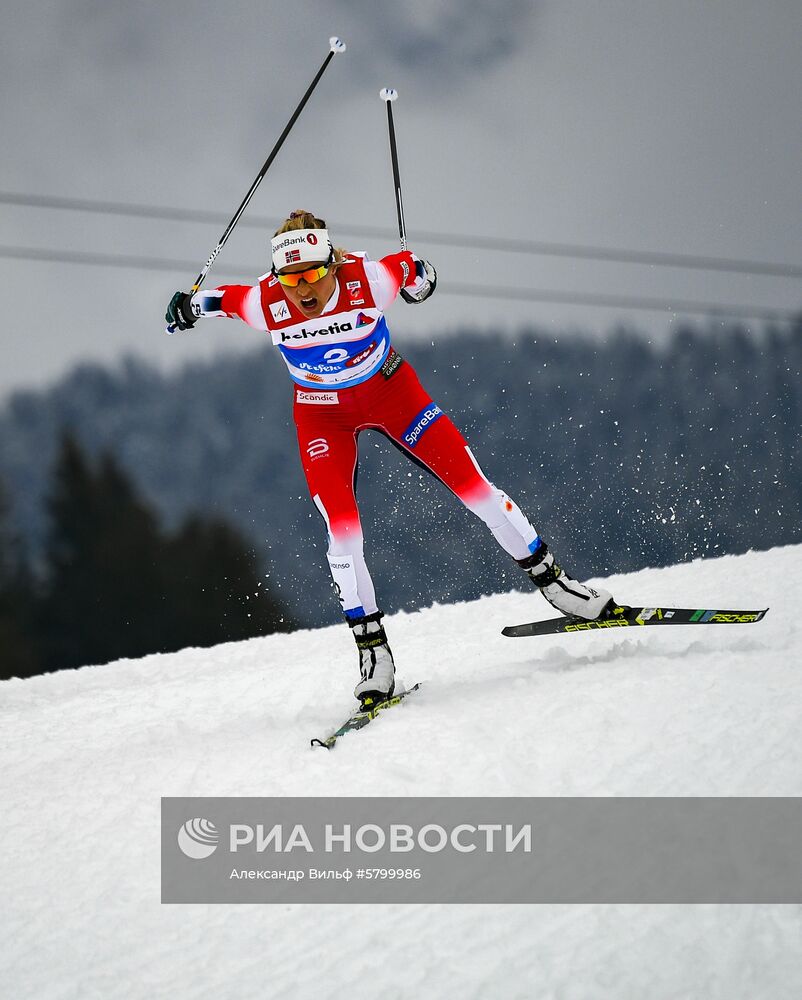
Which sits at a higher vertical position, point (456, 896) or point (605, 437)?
point (605, 437)

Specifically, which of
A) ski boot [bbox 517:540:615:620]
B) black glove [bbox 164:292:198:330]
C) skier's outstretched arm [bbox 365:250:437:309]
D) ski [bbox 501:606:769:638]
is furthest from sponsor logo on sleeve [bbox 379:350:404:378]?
ski [bbox 501:606:769:638]

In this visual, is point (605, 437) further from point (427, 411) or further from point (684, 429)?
point (427, 411)

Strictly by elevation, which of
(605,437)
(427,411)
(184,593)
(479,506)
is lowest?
(184,593)

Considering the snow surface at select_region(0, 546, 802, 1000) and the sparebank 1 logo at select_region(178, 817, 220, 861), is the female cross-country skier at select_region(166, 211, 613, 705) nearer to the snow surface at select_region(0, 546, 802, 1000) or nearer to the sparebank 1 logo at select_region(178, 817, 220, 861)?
the snow surface at select_region(0, 546, 802, 1000)

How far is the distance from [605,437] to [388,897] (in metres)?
31.9

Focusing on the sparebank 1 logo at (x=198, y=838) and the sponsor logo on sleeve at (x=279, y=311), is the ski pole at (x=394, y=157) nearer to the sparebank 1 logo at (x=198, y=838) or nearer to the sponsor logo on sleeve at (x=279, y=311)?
the sponsor logo on sleeve at (x=279, y=311)

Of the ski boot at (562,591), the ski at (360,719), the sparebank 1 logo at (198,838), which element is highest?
the ski boot at (562,591)

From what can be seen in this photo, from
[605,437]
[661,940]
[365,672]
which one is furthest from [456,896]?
[605,437]

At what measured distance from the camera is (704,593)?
479 cm

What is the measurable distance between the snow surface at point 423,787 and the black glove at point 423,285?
4.98 ft

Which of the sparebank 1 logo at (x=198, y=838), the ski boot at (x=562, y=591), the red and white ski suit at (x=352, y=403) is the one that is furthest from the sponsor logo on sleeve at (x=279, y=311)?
the sparebank 1 logo at (x=198, y=838)

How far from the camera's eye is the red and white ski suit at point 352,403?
328cm

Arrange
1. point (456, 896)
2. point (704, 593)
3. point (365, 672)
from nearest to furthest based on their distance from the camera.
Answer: point (456, 896)
point (365, 672)
point (704, 593)

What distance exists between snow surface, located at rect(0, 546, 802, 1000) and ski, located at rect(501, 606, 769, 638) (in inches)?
3.6
